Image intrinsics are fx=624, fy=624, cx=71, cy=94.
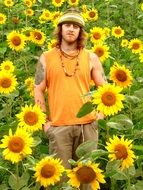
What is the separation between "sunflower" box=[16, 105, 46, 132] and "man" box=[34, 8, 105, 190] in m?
0.21

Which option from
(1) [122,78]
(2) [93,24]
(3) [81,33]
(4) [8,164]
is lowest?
(4) [8,164]

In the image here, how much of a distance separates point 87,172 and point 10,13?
561 cm

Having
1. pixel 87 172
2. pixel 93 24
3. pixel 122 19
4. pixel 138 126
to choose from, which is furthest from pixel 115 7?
pixel 87 172

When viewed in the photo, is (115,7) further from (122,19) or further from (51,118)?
(51,118)

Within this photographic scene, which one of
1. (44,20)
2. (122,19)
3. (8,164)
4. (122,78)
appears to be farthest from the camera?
(122,19)

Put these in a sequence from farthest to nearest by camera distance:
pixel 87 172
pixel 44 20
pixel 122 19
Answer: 1. pixel 122 19
2. pixel 44 20
3. pixel 87 172

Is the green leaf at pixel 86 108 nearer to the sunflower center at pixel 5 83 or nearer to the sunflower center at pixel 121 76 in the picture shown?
the sunflower center at pixel 121 76

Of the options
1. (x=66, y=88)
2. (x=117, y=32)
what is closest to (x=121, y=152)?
(x=66, y=88)

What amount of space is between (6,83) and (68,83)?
0.67 metres

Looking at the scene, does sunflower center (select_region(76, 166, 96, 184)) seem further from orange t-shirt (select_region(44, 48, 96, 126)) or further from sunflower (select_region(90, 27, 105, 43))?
sunflower (select_region(90, 27, 105, 43))

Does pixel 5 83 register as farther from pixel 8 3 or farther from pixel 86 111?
pixel 8 3

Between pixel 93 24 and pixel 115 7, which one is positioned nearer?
pixel 93 24

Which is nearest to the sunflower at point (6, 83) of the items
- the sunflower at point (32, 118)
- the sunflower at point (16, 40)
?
the sunflower at point (32, 118)

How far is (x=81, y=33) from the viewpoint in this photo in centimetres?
419
